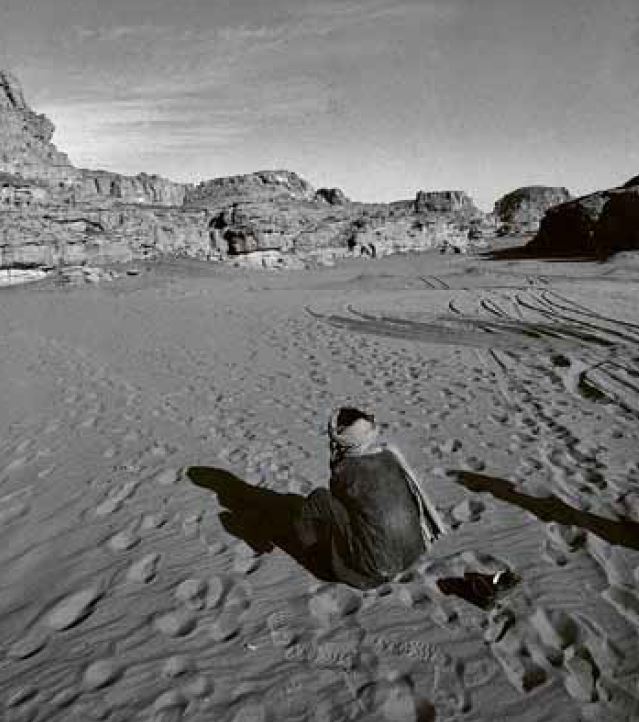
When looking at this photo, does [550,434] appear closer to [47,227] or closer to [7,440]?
[7,440]

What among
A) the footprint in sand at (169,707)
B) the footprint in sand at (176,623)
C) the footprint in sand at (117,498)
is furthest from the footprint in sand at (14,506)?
the footprint in sand at (169,707)

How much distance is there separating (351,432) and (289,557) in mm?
1422

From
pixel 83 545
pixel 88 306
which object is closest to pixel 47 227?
pixel 88 306

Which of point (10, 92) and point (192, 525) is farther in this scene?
point (10, 92)

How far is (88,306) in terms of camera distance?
67.5ft

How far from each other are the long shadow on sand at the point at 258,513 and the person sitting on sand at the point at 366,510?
0.43 m

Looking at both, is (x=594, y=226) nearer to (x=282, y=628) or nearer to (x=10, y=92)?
(x=282, y=628)

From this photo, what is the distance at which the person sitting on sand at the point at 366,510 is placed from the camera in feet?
11.7

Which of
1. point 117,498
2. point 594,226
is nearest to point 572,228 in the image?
point 594,226

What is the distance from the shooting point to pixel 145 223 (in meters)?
36.8

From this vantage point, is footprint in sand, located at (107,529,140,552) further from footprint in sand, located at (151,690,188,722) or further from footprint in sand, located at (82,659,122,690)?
footprint in sand, located at (151,690,188,722)

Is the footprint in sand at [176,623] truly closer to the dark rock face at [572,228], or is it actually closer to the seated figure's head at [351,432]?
the seated figure's head at [351,432]

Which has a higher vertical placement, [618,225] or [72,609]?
[618,225]

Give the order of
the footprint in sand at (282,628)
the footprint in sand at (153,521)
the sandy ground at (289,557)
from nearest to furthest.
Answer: the sandy ground at (289,557) → the footprint in sand at (282,628) → the footprint in sand at (153,521)
